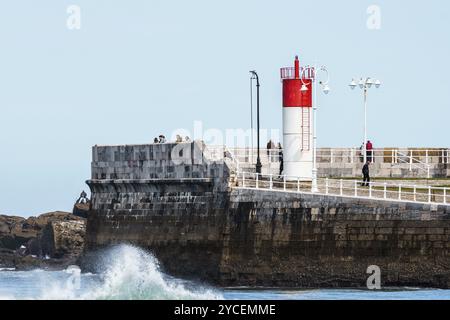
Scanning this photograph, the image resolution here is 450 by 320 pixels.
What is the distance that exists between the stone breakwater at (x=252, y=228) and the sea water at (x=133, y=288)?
77cm

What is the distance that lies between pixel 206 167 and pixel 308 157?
12.0 ft

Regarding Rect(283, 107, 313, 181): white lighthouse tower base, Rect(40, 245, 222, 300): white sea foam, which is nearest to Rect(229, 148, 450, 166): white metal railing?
Rect(283, 107, 313, 181): white lighthouse tower base

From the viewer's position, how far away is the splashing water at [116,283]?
5444 cm

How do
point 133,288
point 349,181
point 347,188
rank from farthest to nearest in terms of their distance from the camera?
1. point 349,181
2. point 347,188
3. point 133,288

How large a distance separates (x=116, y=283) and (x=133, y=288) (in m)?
3.01

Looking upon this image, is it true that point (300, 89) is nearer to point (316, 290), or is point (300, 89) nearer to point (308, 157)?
point (308, 157)

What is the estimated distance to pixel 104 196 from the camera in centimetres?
7569

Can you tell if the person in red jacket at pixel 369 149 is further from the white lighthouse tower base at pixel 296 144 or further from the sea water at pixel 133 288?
the sea water at pixel 133 288

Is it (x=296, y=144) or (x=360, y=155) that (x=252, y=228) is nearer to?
(x=296, y=144)

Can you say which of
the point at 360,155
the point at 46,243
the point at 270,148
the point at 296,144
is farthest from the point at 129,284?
the point at 46,243

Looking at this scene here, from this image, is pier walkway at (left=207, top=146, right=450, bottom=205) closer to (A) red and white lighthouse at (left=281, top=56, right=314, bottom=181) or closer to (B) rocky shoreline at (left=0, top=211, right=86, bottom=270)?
(A) red and white lighthouse at (left=281, top=56, right=314, bottom=181)

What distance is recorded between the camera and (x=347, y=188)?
63188mm
